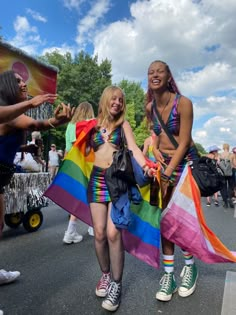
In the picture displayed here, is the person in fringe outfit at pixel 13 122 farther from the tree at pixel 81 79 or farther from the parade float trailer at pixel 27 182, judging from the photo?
the tree at pixel 81 79

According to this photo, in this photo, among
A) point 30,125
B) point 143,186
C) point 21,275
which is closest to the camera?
point 30,125

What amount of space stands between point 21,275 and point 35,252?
0.86 m

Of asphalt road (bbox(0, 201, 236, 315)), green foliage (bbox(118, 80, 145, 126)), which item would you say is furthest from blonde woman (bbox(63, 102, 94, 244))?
green foliage (bbox(118, 80, 145, 126))

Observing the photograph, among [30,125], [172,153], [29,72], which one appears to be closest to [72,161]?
[30,125]

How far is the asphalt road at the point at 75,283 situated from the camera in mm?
2809

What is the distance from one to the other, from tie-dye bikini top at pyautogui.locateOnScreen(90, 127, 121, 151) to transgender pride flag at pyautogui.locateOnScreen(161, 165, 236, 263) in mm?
667

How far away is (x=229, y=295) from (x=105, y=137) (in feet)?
5.84

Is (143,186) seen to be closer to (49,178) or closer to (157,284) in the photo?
(157,284)

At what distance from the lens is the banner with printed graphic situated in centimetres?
577

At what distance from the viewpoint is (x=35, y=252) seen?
4.41 metres

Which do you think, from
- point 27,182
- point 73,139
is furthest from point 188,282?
point 27,182

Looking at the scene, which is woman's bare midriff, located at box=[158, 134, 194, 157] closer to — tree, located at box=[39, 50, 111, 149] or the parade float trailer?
the parade float trailer

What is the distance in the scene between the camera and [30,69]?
6.32m

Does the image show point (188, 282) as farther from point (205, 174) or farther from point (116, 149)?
point (116, 149)
